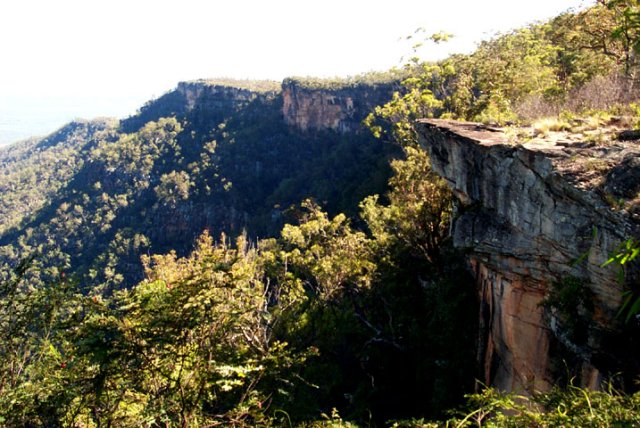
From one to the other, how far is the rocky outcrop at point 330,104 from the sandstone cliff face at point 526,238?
5253 cm

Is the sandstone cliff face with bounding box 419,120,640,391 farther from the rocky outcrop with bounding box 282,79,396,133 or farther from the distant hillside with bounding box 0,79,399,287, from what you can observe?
the rocky outcrop with bounding box 282,79,396,133

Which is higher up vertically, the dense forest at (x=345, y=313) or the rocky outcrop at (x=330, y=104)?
the rocky outcrop at (x=330, y=104)

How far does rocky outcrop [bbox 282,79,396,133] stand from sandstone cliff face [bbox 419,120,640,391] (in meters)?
52.5

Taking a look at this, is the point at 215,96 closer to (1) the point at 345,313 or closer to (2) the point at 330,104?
(2) the point at 330,104

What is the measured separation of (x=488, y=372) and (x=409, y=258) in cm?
674

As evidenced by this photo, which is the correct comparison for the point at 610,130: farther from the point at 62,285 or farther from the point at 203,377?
the point at 62,285

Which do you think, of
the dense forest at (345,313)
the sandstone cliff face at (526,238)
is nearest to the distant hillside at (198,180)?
the dense forest at (345,313)

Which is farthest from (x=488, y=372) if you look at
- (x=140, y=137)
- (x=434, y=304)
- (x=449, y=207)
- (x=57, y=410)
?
(x=140, y=137)

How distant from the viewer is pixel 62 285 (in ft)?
16.9

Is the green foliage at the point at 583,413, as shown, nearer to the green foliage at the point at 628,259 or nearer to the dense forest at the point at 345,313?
the dense forest at the point at 345,313

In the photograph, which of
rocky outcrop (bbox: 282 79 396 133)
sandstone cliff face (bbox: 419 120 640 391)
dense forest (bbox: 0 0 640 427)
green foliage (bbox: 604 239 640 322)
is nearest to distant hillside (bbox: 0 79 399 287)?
rocky outcrop (bbox: 282 79 396 133)

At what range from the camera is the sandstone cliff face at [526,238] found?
6.54 m

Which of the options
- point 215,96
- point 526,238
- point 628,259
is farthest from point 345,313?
point 215,96

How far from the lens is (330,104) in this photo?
7169 cm
